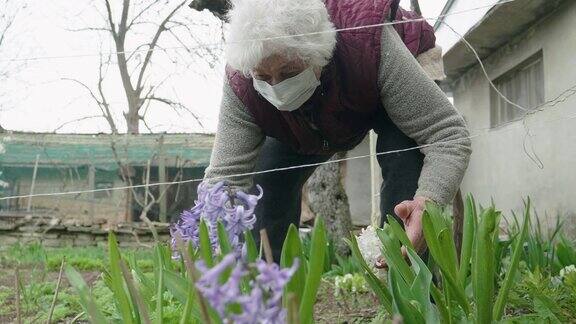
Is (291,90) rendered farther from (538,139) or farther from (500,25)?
(500,25)

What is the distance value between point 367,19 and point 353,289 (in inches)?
50.1

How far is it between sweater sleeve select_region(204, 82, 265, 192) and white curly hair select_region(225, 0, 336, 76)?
0.22 metres

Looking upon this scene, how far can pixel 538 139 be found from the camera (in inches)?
181

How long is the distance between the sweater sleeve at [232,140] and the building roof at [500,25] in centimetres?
305

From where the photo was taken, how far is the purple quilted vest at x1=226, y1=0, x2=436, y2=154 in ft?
5.36

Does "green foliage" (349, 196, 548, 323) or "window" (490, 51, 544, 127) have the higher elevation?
"window" (490, 51, 544, 127)

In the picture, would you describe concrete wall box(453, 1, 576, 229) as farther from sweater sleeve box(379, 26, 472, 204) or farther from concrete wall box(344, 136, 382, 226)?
concrete wall box(344, 136, 382, 226)

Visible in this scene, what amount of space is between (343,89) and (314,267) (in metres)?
0.93

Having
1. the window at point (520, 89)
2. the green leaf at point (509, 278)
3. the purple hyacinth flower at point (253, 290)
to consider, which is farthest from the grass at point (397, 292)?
the window at point (520, 89)

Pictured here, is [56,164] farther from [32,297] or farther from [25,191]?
[32,297]

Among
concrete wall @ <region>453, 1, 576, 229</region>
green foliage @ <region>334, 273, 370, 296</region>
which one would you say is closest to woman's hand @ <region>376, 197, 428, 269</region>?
green foliage @ <region>334, 273, 370, 296</region>

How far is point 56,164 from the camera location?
8.64 m

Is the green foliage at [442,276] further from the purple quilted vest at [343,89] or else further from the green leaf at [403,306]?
the purple quilted vest at [343,89]

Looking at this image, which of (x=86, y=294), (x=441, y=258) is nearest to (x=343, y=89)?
(x=441, y=258)
